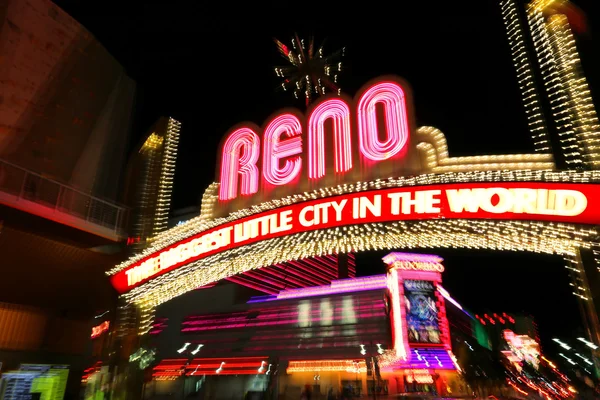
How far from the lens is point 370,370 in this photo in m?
10.1

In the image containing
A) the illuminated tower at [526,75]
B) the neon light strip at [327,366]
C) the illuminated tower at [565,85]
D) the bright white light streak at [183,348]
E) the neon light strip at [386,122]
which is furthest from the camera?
the bright white light streak at [183,348]

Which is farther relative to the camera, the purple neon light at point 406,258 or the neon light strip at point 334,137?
the purple neon light at point 406,258

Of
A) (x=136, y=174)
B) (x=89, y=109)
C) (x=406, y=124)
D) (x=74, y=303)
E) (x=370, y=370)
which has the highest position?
(x=89, y=109)

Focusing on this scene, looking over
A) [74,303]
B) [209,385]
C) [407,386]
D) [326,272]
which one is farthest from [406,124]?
[326,272]

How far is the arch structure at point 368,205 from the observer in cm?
710

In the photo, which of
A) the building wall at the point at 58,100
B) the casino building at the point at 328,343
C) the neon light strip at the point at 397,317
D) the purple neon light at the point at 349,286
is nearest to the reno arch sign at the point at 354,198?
the building wall at the point at 58,100

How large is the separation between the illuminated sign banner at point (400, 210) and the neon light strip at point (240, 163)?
4.95 ft

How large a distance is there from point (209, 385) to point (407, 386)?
1199 centimetres

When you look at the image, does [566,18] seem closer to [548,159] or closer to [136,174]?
[548,159]

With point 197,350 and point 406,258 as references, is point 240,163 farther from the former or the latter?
point 197,350

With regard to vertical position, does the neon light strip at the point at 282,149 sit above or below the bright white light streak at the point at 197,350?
above

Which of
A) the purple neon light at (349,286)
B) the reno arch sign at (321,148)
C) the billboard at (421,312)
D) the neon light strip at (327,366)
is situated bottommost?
the neon light strip at (327,366)

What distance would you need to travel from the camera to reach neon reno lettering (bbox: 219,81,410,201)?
31.6 ft

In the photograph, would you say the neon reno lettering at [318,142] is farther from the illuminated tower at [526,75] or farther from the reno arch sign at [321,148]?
the illuminated tower at [526,75]
